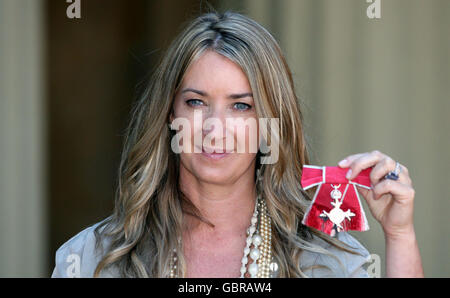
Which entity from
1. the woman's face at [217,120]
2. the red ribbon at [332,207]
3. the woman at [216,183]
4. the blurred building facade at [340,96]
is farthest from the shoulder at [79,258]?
the blurred building facade at [340,96]

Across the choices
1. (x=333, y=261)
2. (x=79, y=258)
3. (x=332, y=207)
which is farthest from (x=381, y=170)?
(x=79, y=258)

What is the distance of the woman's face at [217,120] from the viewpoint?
194 centimetres

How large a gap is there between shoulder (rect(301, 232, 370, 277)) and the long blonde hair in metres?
0.02

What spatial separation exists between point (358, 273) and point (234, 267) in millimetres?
367

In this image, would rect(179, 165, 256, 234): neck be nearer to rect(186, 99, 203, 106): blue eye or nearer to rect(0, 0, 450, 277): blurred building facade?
rect(186, 99, 203, 106): blue eye

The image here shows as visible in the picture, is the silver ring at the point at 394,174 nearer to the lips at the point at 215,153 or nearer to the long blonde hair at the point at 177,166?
the long blonde hair at the point at 177,166

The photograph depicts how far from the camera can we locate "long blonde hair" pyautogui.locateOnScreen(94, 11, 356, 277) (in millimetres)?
1970

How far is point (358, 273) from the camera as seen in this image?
6.35 ft

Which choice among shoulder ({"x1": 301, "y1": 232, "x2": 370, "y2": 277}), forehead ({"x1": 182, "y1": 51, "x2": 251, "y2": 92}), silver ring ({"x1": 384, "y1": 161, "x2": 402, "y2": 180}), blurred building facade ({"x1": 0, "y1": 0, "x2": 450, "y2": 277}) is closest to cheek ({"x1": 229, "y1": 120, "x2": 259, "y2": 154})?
forehead ({"x1": 182, "y1": 51, "x2": 251, "y2": 92})

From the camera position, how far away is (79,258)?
2.01 meters

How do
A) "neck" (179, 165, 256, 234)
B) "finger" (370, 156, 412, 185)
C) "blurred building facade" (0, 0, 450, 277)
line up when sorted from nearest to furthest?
"finger" (370, 156, 412, 185) → "neck" (179, 165, 256, 234) → "blurred building facade" (0, 0, 450, 277)

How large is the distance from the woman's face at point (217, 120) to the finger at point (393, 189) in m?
0.44
